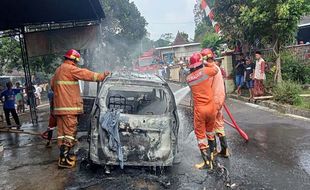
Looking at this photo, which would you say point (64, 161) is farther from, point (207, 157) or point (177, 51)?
point (177, 51)

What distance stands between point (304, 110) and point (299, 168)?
14.1 ft

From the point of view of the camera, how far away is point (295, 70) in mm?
13906

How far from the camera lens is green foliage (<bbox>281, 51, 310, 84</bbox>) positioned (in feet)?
45.2

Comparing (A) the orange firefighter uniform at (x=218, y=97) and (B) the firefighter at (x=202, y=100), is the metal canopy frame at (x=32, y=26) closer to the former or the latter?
(A) the orange firefighter uniform at (x=218, y=97)

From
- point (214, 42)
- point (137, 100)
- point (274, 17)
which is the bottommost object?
point (137, 100)

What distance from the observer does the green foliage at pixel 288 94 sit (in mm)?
10664

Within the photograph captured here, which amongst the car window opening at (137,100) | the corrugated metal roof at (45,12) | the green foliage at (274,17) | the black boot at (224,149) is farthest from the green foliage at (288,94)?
the corrugated metal roof at (45,12)

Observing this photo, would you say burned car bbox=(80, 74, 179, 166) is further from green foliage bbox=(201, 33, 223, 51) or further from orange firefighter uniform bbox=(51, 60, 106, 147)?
green foliage bbox=(201, 33, 223, 51)

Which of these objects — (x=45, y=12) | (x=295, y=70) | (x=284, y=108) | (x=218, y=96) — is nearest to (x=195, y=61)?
(x=218, y=96)

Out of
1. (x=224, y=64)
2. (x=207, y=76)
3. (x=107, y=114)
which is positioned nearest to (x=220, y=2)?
(x=224, y=64)

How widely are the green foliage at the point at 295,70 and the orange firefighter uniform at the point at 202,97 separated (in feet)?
29.4

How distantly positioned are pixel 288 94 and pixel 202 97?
19.8 feet

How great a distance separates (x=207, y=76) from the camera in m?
5.74

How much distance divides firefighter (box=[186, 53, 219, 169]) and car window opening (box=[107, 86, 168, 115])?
603mm
